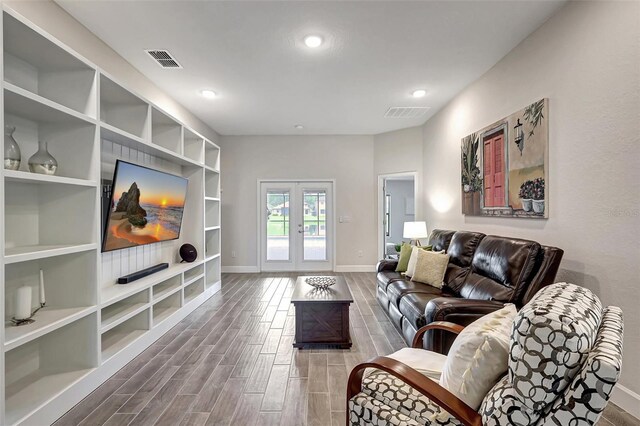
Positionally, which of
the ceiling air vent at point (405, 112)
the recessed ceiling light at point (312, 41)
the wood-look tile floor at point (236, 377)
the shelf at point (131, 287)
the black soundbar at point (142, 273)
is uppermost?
the ceiling air vent at point (405, 112)

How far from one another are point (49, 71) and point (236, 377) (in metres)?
2.72

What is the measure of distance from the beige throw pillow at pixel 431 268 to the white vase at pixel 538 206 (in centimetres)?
99

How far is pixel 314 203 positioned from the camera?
6.58 meters

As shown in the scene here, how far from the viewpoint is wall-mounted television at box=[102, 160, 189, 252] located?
2.71m

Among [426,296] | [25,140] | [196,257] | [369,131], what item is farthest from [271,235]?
[25,140]

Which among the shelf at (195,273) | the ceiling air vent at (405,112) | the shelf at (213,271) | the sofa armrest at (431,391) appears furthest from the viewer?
the shelf at (213,271)

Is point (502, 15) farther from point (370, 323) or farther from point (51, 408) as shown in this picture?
point (51, 408)

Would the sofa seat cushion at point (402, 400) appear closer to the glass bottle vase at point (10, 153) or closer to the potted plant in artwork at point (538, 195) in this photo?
the potted plant in artwork at point (538, 195)

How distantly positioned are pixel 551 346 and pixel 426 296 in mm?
2024

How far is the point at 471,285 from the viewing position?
Result: 110 inches

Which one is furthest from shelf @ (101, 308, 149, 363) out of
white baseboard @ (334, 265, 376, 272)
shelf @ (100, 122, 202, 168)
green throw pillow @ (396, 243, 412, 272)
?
white baseboard @ (334, 265, 376, 272)

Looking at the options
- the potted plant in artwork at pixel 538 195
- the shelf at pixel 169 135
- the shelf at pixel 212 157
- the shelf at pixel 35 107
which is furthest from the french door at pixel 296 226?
the shelf at pixel 35 107

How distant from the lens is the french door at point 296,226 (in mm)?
6566

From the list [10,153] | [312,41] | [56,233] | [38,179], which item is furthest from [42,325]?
[312,41]
